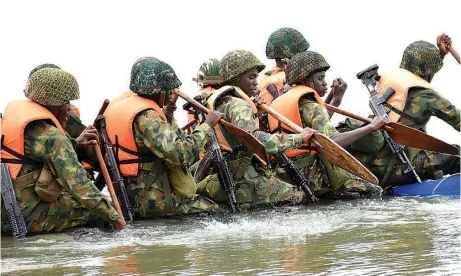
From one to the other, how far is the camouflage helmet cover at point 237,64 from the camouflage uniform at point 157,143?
0.83 metres

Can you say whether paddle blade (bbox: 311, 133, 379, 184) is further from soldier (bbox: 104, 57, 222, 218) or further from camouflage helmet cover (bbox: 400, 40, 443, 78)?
camouflage helmet cover (bbox: 400, 40, 443, 78)

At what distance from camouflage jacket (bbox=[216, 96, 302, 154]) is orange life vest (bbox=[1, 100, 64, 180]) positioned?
1.80 meters

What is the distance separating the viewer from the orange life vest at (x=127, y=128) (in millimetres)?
8789

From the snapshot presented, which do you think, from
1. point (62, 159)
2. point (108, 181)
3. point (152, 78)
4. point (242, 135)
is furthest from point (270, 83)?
point (62, 159)

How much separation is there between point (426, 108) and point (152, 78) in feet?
9.82

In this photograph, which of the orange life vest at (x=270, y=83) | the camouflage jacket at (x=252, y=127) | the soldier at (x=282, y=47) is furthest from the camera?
the soldier at (x=282, y=47)

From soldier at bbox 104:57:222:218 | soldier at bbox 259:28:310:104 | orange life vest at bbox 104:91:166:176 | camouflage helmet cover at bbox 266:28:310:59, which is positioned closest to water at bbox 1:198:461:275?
soldier at bbox 104:57:222:218

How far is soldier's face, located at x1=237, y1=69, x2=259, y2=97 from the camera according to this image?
988 centimetres

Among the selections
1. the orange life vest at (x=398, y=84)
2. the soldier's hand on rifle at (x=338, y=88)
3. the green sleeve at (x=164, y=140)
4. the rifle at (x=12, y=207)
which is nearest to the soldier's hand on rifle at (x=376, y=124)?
the orange life vest at (x=398, y=84)

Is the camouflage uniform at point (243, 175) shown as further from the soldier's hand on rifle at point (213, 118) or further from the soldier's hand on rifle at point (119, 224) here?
the soldier's hand on rifle at point (119, 224)

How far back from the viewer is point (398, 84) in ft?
34.9

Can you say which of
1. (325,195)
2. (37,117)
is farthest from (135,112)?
(325,195)

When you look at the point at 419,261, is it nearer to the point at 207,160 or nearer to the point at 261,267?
the point at 261,267

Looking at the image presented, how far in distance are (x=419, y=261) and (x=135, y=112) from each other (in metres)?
3.06
